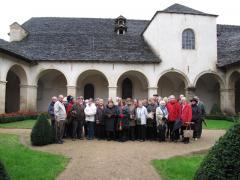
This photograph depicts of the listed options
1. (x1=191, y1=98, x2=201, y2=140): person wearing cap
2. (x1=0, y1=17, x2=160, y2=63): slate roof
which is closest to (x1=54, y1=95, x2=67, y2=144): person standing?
(x1=191, y1=98, x2=201, y2=140): person wearing cap

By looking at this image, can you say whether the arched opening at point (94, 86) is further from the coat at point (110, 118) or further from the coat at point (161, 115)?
the coat at point (161, 115)

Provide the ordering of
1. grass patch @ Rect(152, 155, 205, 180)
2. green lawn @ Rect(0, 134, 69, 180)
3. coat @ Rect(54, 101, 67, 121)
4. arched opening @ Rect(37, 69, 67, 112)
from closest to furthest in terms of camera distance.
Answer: green lawn @ Rect(0, 134, 69, 180), grass patch @ Rect(152, 155, 205, 180), coat @ Rect(54, 101, 67, 121), arched opening @ Rect(37, 69, 67, 112)

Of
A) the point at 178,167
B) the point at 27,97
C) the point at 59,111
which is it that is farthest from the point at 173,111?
the point at 27,97

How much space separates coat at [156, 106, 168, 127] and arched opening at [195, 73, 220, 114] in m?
15.6

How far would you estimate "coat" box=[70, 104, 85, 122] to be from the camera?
12.0 m

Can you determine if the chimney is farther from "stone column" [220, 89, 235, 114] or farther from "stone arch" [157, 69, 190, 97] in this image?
"stone column" [220, 89, 235, 114]

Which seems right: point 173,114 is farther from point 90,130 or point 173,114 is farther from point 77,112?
point 77,112

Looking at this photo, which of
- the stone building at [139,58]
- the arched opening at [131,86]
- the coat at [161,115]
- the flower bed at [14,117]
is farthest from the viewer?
the arched opening at [131,86]

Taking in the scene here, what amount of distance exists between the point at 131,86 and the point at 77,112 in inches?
607

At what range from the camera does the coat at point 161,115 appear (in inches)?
466

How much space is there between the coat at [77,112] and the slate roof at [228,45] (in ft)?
42.1

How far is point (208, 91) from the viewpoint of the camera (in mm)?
27000

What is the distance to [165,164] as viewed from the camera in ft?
25.9

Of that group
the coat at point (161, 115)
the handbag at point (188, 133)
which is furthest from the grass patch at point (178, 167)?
the coat at point (161, 115)
